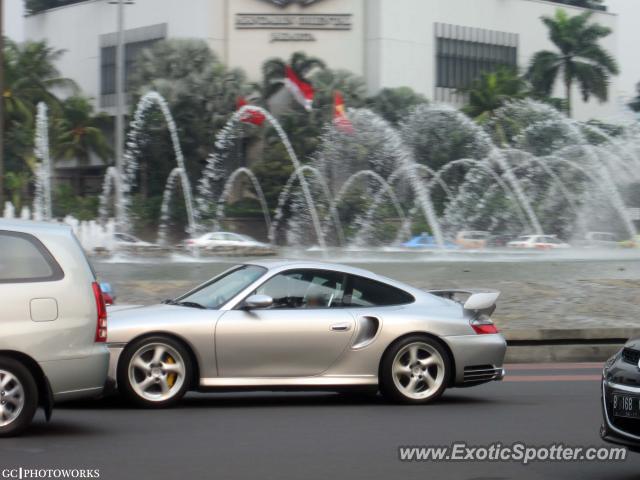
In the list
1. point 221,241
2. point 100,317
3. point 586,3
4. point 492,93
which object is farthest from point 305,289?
point 586,3

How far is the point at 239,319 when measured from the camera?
10.2m

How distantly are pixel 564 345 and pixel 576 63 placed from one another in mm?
62584

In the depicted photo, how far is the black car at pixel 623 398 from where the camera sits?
264 inches

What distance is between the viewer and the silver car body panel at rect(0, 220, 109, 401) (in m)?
8.19

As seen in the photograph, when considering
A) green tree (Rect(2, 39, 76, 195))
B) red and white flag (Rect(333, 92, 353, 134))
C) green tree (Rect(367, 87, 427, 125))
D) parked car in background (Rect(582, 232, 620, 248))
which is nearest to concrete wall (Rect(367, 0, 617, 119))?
green tree (Rect(367, 87, 427, 125))

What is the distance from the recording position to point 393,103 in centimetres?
7188

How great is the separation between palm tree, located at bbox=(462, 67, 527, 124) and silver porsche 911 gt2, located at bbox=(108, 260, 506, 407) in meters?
61.6

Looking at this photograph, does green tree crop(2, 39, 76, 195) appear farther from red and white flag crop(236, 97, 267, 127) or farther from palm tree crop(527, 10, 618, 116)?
palm tree crop(527, 10, 618, 116)

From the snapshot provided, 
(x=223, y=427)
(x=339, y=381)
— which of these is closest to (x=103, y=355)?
(x=223, y=427)

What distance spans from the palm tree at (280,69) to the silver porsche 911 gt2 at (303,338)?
5985 centimetres

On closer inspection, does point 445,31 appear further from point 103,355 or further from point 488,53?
point 103,355

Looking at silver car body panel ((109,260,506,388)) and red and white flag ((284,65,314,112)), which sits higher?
red and white flag ((284,65,314,112))

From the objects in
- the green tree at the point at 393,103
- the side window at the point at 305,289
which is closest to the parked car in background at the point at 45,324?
the side window at the point at 305,289

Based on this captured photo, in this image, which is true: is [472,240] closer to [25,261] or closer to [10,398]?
[25,261]
